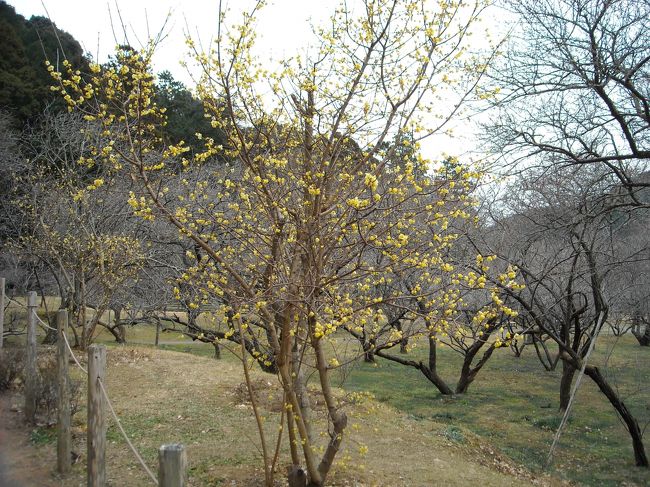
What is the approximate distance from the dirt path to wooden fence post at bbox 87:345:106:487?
39.8 inches

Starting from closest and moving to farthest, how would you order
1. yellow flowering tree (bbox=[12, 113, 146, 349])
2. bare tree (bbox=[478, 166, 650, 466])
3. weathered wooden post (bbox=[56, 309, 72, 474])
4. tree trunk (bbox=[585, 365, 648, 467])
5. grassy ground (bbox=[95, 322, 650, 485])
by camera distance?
weathered wooden post (bbox=[56, 309, 72, 474]) → bare tree (bbox=[478, 166, 650, 466]) → grassy ground (bbox=[95, 322, 650, 485]) → tree trunk (bbox=[585, 365, 648, 467]) → yellow flowering tree (bbox=[12, 113, 146, 349])

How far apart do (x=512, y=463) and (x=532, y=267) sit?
15.1 feet

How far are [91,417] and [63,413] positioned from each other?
1.08 metres

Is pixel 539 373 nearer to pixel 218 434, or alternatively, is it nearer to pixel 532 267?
pixel 532 267

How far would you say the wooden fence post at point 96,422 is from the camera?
4.14m

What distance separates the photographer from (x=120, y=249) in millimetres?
10641

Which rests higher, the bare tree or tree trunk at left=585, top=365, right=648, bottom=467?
the bare tree

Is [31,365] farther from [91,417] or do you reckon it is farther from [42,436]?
[91,417]

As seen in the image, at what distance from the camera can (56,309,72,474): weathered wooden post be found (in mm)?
5039

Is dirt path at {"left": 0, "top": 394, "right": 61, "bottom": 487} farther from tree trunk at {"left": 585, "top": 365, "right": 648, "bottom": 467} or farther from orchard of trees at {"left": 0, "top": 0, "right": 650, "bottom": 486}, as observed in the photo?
tree trunk at {"left": 585, "top": 365, "right": 648, "bottom": 467}

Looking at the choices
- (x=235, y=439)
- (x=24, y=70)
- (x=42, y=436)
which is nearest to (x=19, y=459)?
(x=42, y=436)

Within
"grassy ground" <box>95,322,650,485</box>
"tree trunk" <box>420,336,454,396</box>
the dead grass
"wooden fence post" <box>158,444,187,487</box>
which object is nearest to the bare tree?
"grassy ground" <box>95,322,650,485</box>

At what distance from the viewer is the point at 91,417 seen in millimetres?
4184

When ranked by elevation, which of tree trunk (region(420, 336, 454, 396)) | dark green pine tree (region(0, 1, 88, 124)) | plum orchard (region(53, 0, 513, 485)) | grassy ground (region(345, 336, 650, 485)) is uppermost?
dark green pine tree (region(0, 1, 88, 124))
